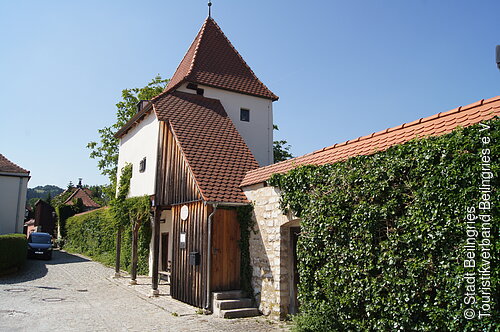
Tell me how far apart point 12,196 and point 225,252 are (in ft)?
67.5

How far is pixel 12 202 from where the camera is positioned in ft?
81.5

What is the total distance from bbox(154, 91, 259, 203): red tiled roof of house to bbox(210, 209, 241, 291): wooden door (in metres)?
0.57

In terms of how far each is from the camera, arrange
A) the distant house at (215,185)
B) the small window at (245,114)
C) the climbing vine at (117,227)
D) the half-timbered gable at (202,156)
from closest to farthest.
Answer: the distant house at (215,185), the half-timbered gable at (202,156), the climbing vine at (117,227), the small window at (245,114)

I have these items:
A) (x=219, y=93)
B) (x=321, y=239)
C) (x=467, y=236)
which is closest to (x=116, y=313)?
(x=321, y=239)

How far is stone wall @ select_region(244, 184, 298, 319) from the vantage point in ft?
29.7

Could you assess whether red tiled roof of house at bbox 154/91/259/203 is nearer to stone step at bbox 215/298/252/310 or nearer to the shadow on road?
stone step at bbox 215/298/252/310

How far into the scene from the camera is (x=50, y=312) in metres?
9.46

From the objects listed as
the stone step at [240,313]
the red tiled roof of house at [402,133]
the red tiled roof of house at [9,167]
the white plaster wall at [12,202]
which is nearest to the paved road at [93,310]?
the stone step at [240,313]

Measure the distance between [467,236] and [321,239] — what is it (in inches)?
116

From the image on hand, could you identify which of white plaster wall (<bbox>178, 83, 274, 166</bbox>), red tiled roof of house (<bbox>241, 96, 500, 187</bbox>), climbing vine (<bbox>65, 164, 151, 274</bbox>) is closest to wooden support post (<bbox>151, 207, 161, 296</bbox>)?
climbing vine (<bbox>65, 164, 151, 274</bbox>)

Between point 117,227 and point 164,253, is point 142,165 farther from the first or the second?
point 164,253

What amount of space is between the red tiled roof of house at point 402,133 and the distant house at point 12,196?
2146cm

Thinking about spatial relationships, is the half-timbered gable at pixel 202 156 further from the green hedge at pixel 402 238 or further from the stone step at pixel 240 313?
the green hedge at pixel 402 238

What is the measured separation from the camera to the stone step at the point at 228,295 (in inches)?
381
